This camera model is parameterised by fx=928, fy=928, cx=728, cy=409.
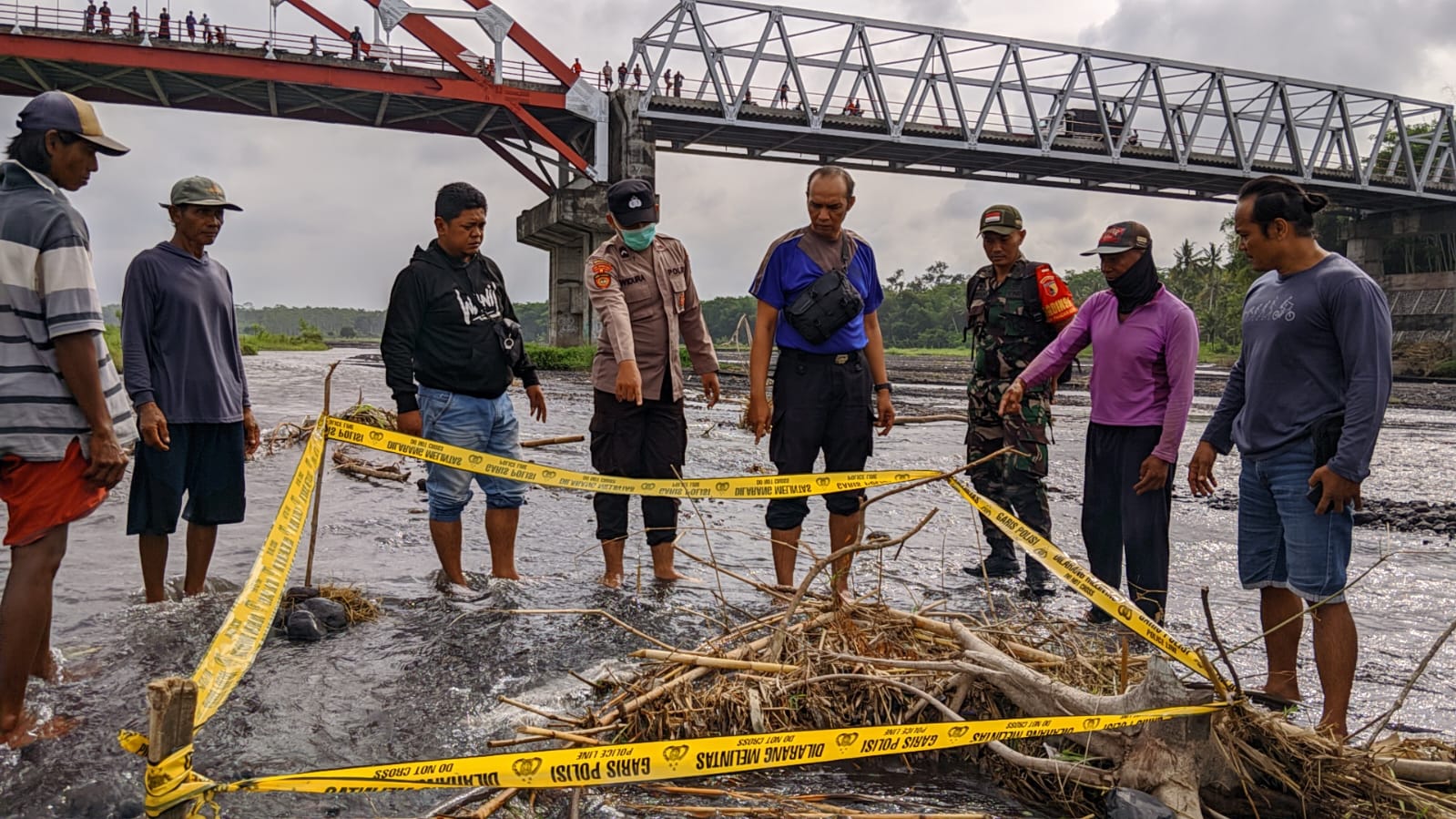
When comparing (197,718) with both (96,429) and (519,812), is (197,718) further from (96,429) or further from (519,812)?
(96,429)

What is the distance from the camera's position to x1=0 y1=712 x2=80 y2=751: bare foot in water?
271 cm

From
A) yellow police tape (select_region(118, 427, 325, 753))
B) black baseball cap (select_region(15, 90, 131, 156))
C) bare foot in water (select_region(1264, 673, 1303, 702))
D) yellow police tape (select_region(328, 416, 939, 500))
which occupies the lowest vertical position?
bare foot in water (select_region(1264, 673, 1303, 702))

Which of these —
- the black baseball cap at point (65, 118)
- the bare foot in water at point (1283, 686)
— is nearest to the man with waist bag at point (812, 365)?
the bare foot in water at point (1283, 686)

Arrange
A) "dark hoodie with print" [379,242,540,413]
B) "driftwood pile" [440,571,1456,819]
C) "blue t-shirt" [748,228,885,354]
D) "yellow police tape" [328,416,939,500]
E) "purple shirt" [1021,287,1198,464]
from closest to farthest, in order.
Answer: "driftwood pile" [440,571,1456,819] < "yellow police tape" [328,416,939,500] < "purple shirt" [1021,287,1198,464] < "dark hoodie with print" [379,242,540,413] < "blue t-shirt" [748,228,885,354]

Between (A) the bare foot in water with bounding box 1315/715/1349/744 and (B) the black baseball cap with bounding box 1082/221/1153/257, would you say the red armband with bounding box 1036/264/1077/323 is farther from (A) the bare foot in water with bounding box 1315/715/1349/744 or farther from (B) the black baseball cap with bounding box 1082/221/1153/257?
(A) the bare foot in water with bounding box 1315/715/1349/744

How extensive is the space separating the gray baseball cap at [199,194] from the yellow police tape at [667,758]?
9.36 ft

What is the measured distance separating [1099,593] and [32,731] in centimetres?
322

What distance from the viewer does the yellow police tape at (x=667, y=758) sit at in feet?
6.11

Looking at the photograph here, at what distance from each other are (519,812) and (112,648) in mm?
2313

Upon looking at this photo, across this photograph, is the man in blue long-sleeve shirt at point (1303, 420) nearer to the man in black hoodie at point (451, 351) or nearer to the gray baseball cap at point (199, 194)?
the man in black hoodie at point (451, 351)

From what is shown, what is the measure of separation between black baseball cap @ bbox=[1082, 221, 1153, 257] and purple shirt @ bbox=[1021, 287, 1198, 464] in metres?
0.23

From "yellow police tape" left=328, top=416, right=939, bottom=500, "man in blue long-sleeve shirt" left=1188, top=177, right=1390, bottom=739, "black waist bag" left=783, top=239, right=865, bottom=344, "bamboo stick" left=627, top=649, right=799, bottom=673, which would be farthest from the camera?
"black waist bag" left=783, top=239, right=865, bottom=344

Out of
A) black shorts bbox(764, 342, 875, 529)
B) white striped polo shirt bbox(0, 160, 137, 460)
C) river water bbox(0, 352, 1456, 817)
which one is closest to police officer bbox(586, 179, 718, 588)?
river water bbox(0, 352, 1456, 817)

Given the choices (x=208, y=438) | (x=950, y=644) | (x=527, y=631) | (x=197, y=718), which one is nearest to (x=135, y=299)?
(x=208, y=438)
